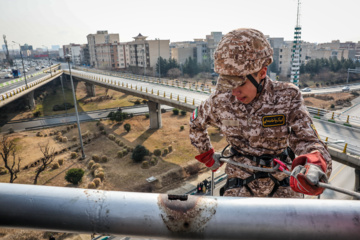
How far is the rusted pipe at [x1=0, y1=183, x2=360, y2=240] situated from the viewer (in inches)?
54.1

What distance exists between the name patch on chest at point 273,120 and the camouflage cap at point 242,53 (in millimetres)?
633

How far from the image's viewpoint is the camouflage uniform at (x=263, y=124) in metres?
3.05

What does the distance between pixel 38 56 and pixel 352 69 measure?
661 ft

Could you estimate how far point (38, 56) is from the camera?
640ft

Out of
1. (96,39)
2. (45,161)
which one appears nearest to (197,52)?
(96,39)

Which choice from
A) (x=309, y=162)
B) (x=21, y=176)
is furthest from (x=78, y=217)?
→ (x=21, y=176)

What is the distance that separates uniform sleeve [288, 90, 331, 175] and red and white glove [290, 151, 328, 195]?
1.35 ft

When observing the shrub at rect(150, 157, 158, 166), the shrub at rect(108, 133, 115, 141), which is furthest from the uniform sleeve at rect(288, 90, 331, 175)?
the shrub at rect(108, 133, 115, 141)

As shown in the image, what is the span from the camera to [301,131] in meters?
2.97

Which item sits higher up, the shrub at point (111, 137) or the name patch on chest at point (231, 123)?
the name patch on chest at point (231, 123)

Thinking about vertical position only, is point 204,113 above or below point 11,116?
above

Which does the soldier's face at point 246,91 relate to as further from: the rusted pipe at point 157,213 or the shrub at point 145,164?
the shrub at point 145,164

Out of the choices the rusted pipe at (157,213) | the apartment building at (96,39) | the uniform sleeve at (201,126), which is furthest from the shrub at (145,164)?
the apartment building at (96,39)

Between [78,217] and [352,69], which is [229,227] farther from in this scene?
[352,69]
